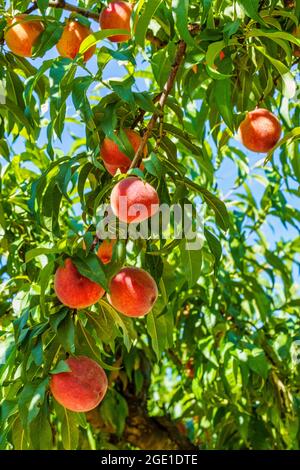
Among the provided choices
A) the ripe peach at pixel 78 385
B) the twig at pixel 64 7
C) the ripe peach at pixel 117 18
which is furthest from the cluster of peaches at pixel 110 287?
the twig at pixel 64 7

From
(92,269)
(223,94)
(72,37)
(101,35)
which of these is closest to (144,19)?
(101,35)

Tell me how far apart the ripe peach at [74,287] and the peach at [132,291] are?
0.10 ft

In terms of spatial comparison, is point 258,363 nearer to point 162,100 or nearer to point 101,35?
point 162,100

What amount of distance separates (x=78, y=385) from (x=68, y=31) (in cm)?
64

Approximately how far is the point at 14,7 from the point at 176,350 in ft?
4.60

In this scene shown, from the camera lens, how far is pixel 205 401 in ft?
7.29

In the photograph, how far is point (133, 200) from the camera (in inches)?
39.6

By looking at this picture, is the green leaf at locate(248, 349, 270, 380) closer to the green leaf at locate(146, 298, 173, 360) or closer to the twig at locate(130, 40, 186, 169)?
the green leaf at locate(146, 298, 173, 360)

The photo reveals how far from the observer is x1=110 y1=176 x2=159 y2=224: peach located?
1.01m

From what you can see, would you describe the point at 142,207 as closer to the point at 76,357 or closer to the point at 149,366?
the point at 76,357

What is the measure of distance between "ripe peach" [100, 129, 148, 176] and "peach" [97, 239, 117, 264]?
0.11 m

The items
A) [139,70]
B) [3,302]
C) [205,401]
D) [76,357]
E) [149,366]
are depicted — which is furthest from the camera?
[149,366]

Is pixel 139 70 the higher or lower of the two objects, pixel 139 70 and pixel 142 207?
Result: the higher

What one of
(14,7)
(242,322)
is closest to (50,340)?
(14,7)
